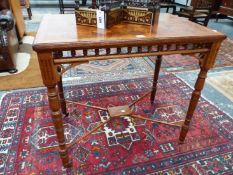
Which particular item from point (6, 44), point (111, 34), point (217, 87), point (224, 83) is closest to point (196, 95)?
point (111, 34)

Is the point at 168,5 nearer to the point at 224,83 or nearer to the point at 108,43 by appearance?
the point at 224,83

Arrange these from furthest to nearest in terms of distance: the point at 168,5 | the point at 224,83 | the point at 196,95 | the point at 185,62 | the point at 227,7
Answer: the point at 168,5 < the point at 227,7 < the point at 185,62 < the point at 224,83 < the point at 196,95

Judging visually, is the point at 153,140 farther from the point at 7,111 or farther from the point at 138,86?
the point at 7,111

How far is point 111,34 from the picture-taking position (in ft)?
3.27

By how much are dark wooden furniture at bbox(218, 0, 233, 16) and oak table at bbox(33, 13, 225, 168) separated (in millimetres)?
4178

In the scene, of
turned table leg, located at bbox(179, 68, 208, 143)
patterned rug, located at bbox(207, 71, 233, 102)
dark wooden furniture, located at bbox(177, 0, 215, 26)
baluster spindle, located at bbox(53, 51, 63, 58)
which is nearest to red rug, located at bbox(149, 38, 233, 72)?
patterned rug, located at bbox(207, 71, 233, 102)

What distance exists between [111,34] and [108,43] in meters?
0.11

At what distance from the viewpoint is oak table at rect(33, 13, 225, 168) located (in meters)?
0.89

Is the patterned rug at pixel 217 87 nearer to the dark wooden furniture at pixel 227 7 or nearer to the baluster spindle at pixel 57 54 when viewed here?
the baluster spindle at pixel 57 54

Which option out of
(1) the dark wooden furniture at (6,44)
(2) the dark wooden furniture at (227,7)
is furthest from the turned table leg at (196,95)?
(2) the dark wooden furniture at (227,7)

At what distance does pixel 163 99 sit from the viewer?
2.01 m

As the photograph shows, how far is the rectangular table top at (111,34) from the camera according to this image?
2.90ft

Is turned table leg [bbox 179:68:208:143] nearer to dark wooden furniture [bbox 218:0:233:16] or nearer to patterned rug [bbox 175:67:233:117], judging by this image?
patterned rug [bbox 175:67:233:117]

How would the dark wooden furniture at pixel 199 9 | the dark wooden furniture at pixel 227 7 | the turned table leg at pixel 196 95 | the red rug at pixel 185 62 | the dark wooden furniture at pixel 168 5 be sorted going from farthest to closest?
1. the dark wooden furniture at pixel 168 5
2. the dark wooden furniture at pixel 227 7
3. the dark wooden furniture at pixel 199 9
4. the red rug at pixel 185 62
5. the turned table leg at pixel 196 95
